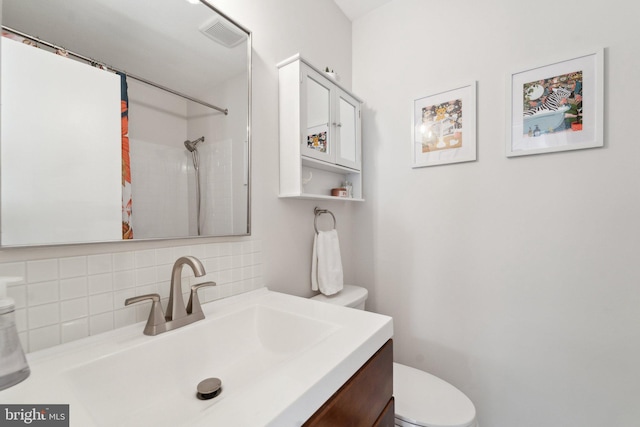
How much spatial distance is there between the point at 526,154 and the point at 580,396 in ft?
3.51

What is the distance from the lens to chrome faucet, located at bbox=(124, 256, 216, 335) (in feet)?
2.27

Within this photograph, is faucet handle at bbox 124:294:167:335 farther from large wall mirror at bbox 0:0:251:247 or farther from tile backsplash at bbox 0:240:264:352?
large wall mirror at bbox 0:0:251:247

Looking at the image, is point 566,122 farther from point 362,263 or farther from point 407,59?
point 362,263

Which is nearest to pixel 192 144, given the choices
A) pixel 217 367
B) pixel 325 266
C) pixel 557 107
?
pixel 217 367

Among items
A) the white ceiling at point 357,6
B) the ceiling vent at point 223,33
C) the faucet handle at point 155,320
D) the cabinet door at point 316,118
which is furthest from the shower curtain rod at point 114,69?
the white ceiling at point 357,6

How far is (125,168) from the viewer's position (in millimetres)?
730

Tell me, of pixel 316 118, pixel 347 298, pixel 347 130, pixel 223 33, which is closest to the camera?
pixel 223 33

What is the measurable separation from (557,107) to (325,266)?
1.28 metres

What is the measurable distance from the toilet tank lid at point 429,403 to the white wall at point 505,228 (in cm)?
30

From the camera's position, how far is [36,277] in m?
0.59

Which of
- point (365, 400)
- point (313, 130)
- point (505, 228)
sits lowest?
Answer: point (365, 400)

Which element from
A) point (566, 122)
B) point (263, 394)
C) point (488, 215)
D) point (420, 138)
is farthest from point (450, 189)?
point (263, 394)

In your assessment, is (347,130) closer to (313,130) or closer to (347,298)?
(313,130)

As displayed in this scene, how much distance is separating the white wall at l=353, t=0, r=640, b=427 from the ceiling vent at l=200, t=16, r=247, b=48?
0.93 metres
